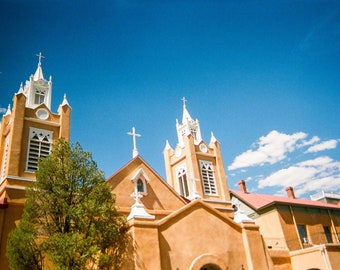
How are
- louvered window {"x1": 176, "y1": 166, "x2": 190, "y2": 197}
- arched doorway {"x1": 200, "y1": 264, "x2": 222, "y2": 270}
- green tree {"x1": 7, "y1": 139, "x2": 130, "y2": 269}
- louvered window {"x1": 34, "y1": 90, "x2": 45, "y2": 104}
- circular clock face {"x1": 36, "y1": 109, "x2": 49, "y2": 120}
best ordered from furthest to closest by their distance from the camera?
louvered window {"x1": 176, "y1": 166, "x2": 190, "y2": 197} → louvered window {"x1": 34, "y1": 90, "x2": 45, "y2": 104} → circular clock face {"x1": 36, "y1": 109, "x2": 49, "y2": 120} → arched doorway {"x1": 200, "y1": 264, "x2": 222, "y2": 270} → green tree {"x1": 7, "y1": 139, "x2": 130, "y2": 269}

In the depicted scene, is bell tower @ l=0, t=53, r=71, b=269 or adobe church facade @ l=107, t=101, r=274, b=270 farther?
bell tower @ l=0, t=53, r=71, b=269

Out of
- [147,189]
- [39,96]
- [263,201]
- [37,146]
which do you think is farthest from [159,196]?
[263,201]

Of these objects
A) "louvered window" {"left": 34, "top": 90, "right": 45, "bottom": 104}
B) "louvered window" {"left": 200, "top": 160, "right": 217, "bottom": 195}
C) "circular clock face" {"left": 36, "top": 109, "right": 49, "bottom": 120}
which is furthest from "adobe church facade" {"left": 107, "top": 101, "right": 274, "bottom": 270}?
"louvered window" {"left": 34, "top": 90, "right": 45, "bottom": 104}

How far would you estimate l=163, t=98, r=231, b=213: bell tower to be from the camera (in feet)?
97.8

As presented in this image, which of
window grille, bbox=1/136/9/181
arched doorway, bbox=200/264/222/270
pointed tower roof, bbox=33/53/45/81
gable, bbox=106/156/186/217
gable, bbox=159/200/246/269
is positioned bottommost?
arched doorway, bbox=200/264/222/270

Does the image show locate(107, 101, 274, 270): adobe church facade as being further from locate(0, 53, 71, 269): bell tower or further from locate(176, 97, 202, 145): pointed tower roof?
locate(176, 97, 202, 145): pointed tower roof

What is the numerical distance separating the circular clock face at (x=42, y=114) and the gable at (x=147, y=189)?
266 inches

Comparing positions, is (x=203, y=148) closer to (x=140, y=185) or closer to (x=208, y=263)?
(x=140, y=185)

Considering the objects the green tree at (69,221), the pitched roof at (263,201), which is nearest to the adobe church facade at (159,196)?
the green tree at (69,221)

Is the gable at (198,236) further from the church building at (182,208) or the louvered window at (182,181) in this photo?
the louvered window at (182,181)

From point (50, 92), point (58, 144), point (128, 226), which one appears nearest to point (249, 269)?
point (128, 226)

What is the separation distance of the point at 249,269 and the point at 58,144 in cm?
1132

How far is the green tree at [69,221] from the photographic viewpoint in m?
12.6

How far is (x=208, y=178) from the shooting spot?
101 feet
